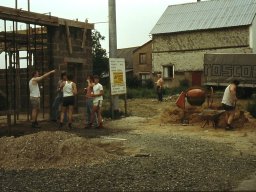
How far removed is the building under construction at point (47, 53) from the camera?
16750 mm

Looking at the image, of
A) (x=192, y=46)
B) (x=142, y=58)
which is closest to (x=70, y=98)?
(x=192, y=46)

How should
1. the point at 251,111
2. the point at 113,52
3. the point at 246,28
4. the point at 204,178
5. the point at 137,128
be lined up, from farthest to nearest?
the point at 246,28
the point at 113,52
the point at 251,111
the point at 137,128
the point at 204,178

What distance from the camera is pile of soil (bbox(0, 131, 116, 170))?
29.1 feet

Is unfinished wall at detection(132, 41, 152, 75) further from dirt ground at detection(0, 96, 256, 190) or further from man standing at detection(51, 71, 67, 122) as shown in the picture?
man standing at detection(51, 71, 67, 122)

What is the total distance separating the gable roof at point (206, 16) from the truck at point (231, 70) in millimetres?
11339

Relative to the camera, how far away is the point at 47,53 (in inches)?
699

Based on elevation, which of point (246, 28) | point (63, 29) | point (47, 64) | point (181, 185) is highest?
point (246, 28)

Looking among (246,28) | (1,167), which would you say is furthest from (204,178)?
(246,28)

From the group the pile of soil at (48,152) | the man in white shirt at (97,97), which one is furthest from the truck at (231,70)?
the pile of soil at (48,152)

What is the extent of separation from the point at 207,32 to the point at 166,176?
36.8 meters

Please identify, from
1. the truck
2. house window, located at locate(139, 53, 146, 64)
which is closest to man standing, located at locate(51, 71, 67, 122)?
the truck

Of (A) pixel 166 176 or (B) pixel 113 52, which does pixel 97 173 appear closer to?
(A) pixel 166 176

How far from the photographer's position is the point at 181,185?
282 inches

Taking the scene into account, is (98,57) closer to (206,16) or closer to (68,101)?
(206,16)
